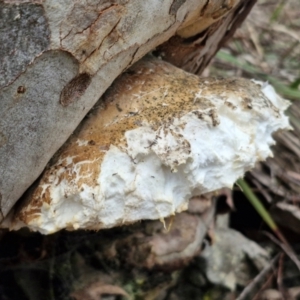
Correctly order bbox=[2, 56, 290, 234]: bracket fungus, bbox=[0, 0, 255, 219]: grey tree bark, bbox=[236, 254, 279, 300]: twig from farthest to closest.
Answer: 1. bbox=[236, 254, 279, 300]: twig
2. bbox=[2, 56, 290, 234]: bracket fungus
3. bbox=[0, 0, 255, 219]: grey tree bark

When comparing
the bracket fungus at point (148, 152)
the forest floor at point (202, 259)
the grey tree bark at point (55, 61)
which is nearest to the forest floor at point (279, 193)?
the forest floor at point (202, 259)

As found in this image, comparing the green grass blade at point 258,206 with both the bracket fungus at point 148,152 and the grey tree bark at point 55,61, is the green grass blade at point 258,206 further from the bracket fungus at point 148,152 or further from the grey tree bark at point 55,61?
the grey tree bark at point 55,61

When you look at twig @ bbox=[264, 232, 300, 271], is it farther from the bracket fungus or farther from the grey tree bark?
the grey tree bark

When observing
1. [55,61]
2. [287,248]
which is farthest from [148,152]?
[287,248]

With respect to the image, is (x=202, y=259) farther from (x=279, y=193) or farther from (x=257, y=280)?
(x=279, y=193)

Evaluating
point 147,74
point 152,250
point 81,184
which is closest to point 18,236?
point 152,250

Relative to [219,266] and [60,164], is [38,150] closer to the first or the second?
[60,164]

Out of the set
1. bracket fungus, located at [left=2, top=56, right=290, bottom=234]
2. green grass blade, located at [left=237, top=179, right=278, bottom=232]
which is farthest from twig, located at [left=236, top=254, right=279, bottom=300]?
bracket fungus, located at [left=2, top=56, right=290, bottom=234]
